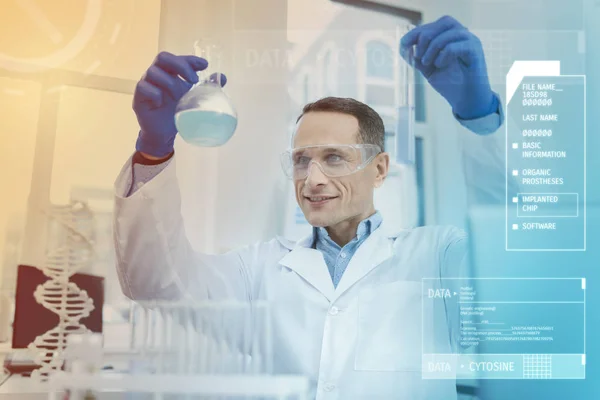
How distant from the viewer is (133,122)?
1.68 metres

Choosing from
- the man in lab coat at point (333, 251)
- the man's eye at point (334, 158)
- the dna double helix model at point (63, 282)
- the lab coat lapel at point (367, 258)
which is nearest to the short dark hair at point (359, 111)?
the man in lab coat at point (333, 251)

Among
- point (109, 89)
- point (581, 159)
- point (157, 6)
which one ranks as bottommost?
point (581, 159)

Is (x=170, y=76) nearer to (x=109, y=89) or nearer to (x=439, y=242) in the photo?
(x=109, y=89)

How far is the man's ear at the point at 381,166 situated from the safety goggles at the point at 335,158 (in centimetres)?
2

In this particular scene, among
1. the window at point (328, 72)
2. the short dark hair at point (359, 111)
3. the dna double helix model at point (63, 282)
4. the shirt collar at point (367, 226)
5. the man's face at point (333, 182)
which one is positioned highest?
the window at point (328, 72)

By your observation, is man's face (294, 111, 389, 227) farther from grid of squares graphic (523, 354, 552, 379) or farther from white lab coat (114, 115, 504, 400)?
grid of squares graphic (523, 354, 552, 379)

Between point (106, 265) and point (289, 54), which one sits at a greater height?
point (289, 54)

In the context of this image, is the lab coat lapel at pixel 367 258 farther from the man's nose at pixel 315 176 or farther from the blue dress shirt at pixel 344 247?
the man's nose at pixel 315 176

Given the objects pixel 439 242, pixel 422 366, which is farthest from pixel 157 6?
pixel 422 366

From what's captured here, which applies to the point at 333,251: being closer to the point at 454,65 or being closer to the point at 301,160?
the point at 301,160

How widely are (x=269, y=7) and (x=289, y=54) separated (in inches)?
5.7

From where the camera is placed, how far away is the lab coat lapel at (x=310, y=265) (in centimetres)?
165

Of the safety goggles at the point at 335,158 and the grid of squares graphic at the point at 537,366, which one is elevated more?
the safety goggles at the point at 335,158

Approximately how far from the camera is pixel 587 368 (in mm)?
1702
